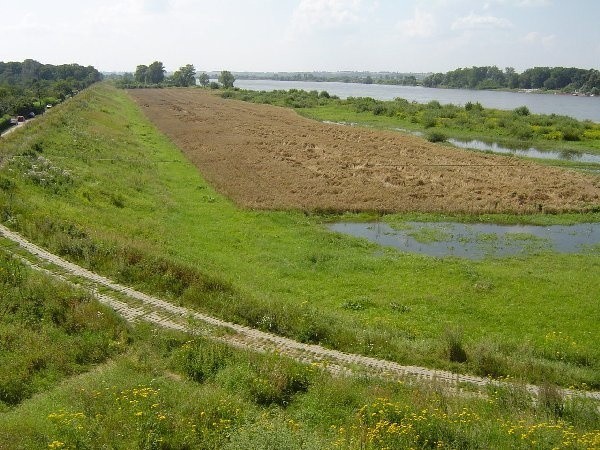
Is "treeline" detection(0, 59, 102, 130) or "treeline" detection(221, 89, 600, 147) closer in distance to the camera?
"treeline" detection(221, 89, 600, 147)

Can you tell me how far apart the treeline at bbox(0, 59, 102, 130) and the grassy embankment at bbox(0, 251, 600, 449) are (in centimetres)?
5632

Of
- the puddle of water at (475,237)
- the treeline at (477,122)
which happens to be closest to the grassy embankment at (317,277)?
the puddle of water at (475,237)

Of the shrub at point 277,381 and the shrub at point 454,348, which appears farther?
the shrub at point 454,348

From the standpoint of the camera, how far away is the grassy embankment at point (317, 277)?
1433 centimetres

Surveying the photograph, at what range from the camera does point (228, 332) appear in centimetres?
1412

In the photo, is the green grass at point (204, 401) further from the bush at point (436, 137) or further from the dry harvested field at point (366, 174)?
the bush at point (436, 137)

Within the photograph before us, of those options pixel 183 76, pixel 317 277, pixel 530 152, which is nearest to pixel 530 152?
pixel 530 152

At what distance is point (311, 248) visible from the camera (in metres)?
23.5

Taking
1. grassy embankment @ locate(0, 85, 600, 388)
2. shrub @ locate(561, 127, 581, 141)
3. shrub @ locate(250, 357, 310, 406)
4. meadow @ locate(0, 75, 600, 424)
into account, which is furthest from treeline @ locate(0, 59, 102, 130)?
shrub @ locate(561, 127, 581, 141)

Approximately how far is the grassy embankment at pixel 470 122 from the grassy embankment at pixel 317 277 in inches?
1383

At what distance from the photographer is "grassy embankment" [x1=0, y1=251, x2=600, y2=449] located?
915 cm

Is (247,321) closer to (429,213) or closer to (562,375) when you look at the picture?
(562,375)

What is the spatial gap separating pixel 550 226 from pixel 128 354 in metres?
23.9

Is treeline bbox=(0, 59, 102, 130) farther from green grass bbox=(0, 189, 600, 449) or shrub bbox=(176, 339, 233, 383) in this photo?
shrub bbox=(176, 339, 233, 383)
